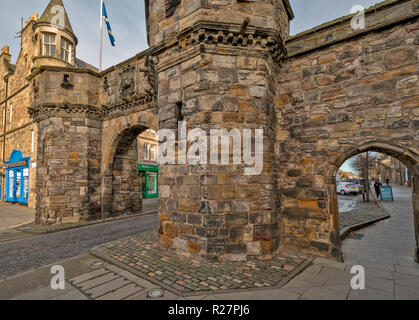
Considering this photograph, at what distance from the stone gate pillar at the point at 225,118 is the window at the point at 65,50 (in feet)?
41.1

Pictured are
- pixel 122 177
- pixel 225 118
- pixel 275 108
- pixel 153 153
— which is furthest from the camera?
pixel 153 153

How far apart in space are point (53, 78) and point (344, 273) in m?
12.2

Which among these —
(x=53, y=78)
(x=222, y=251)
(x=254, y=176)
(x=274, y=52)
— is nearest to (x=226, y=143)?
(x=254, y=176)

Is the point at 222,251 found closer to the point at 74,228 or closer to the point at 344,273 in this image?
the point at 344,273

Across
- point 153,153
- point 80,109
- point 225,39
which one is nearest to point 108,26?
point 80,109

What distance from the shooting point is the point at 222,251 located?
4.61 metres

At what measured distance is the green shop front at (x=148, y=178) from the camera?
19.7 metres

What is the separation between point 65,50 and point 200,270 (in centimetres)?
1610

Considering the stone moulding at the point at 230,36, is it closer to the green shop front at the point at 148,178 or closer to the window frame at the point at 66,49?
the window frame at the point at 66,49

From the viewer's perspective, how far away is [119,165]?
10562 millimetres

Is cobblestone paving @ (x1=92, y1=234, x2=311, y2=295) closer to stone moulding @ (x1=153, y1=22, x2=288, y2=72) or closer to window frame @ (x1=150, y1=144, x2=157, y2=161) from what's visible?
stone moulding @ (x1=153, y1=22, x2=288, y2=72)

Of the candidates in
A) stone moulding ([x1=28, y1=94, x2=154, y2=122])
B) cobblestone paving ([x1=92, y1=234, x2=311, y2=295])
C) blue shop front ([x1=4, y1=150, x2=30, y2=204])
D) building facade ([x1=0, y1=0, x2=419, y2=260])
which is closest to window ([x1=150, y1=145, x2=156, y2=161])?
blue shop front ([x1=4, y1=150, x2=30, y2=204])

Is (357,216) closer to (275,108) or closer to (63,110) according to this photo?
(275,108)

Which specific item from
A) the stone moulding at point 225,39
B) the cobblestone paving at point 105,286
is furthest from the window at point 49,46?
the cobblestone paving at point 105,286
